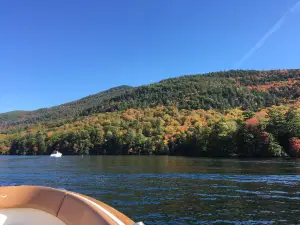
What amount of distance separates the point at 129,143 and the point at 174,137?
24871mm

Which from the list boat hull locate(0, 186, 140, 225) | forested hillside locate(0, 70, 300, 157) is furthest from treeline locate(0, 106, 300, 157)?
boat hull locate(0, 186, 140, 225)

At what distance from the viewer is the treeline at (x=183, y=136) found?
99625mm

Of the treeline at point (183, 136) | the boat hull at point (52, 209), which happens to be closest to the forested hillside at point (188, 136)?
the treeline at point (183, 136)

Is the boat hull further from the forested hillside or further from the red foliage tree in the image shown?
the red foliage tree

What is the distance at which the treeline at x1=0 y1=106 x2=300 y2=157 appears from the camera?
99625 mm

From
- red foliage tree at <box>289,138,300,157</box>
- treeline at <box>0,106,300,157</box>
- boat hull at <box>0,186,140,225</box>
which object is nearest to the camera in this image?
boat hull at <box>0,186,140,225</box>

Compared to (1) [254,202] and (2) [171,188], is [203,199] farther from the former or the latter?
(2) [171,188]

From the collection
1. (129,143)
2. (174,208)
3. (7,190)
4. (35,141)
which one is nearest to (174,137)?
(129,143)

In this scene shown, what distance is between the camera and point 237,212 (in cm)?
2038

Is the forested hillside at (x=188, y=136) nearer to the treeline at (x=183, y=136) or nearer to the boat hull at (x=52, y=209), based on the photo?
the treeline at (x=183, y=136)

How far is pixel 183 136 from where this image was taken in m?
137

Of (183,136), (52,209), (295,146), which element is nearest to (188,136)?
(183,136)

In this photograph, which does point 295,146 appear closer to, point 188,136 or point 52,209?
point 188,136

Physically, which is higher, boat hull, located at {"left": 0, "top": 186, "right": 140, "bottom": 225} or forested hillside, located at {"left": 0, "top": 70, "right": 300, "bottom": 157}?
forested hillside, located at {"left": 0, "top": 70, "right": 300, "bottom": 157}
